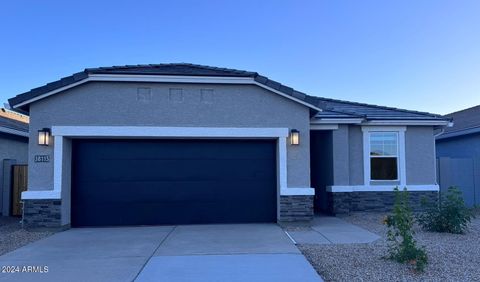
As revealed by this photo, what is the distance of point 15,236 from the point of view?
9.09 m

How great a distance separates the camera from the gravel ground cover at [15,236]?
805 centimetres

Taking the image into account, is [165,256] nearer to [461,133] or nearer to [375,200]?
[375,200]

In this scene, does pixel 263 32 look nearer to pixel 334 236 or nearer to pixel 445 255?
pixel 334 236

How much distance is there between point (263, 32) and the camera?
1485 cm

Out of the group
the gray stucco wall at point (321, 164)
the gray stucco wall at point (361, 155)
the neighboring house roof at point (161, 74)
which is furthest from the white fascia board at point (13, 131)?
the gray stucco wall at point (361, 155)

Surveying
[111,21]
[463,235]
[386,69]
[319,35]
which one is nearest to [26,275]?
[463,235]

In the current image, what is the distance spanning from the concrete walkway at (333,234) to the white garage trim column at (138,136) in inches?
42.0

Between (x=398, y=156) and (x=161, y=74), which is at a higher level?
(x=161, y=74)

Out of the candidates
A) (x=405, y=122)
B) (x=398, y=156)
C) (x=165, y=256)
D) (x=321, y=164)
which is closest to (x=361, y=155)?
(x=398, y=156)

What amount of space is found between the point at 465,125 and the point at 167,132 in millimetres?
14210

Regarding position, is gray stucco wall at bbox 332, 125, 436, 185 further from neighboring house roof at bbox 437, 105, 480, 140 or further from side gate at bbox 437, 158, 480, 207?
neighboring house roof at bbox 437, 105, 480, 140

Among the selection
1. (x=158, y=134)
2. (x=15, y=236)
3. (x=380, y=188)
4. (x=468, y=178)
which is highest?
(x=158, y=134)

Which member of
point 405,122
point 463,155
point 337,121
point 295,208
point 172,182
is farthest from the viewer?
point 463,155

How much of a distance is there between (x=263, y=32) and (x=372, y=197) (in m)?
7.33
